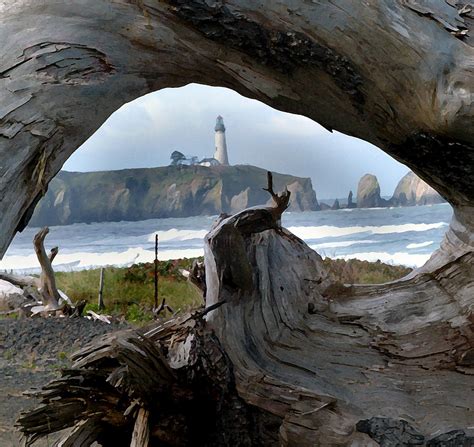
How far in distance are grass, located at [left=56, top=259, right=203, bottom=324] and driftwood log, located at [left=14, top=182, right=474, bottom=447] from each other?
16.8 ft

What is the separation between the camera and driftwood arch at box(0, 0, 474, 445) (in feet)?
4.17

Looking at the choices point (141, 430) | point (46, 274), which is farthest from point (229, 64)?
point (46, 274)

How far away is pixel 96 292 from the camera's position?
830cm

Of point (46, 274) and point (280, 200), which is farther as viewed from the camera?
point (46, 274)

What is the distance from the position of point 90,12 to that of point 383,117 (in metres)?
0.74

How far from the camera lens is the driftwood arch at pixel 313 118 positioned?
1272 millimetres

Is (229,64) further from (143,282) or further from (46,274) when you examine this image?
(143,282)

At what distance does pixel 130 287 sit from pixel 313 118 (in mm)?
6825

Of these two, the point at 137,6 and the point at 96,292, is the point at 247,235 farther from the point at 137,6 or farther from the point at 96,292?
the point at 96,292

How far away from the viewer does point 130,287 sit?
809cm

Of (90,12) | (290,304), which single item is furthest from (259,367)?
(90,12)

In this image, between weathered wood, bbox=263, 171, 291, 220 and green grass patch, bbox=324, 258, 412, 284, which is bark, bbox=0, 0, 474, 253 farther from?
green grass patch, bbox=324, 258, 412, 284

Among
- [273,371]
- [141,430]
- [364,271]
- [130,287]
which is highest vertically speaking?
[273,371]

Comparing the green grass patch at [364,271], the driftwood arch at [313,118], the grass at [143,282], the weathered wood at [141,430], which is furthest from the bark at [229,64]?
the green grass patch at [364,271]
